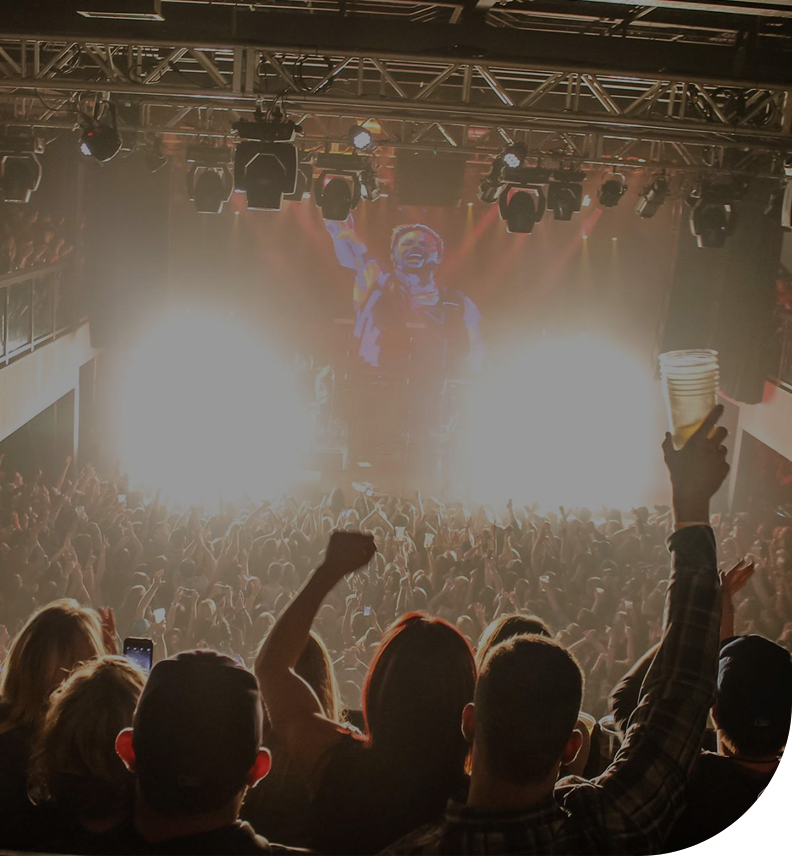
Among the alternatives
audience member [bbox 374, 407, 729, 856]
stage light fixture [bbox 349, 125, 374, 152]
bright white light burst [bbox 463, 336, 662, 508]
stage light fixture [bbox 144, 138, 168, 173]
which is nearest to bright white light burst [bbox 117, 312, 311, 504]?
bright white light burst [bbox 463, 336, 662, 508]

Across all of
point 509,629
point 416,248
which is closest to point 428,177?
point 416,248

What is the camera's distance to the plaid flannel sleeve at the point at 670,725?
4.02 feet

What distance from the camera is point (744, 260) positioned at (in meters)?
9.08

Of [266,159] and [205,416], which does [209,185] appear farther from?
[205,416]

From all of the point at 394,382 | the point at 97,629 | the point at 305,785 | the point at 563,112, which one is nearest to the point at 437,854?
the point at 305,785

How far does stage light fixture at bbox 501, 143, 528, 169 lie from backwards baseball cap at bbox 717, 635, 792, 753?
496 centimetres

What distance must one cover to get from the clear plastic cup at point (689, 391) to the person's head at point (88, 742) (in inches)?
41.6

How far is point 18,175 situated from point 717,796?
243 inches

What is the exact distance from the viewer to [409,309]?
35.3 ft

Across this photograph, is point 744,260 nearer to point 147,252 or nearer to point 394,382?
point 394,382

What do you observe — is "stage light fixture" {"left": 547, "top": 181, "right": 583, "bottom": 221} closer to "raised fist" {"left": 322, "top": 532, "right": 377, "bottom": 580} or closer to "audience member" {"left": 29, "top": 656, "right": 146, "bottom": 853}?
"raised fist" {"left": 322, "top": 532, "right": 377, "bottom": 580}

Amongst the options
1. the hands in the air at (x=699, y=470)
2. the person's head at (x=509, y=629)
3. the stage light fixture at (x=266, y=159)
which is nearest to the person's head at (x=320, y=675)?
the person's head at (x=509, y=629)

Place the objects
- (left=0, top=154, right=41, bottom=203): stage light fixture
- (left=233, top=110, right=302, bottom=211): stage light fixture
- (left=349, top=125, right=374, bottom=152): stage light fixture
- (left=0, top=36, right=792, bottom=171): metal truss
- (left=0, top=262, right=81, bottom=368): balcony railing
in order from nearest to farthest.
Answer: (left=0, top=36, right=792, bottom=171): metal truss
(left=233, top=110, right=302, bottom=211): stage light fixture
(left=349, top=125, right=374, bottom=152): stage light fixture
(left=0, top=154, right=41, bottom=203): stage light fixture
(left=0, top=262, right=81, bottom=368): balcony railing

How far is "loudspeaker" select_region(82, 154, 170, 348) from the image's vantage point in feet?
→ 29.8
